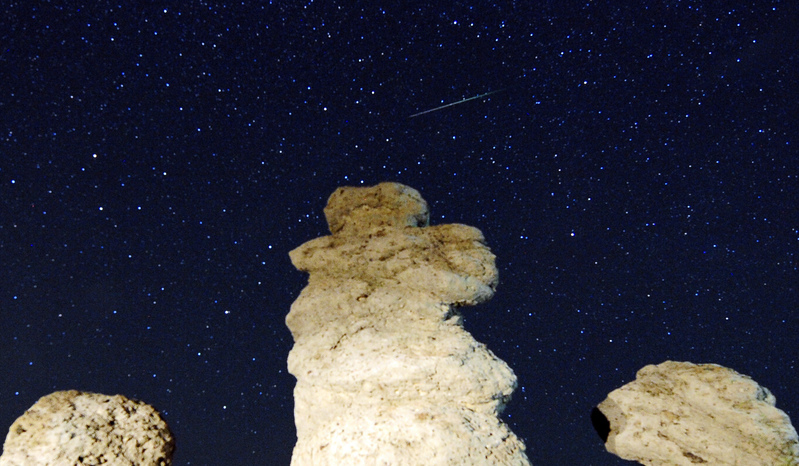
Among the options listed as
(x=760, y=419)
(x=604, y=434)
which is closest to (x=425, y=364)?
(x=604, y=434)

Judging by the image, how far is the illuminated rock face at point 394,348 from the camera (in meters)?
3.36

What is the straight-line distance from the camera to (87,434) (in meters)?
3.35

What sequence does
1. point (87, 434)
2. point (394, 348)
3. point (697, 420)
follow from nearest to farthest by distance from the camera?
point (87, 434) < point (394, 348) < point (697, 420)

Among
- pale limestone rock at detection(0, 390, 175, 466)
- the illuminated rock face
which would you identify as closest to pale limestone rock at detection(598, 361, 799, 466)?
the illuminated rock face

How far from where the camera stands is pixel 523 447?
3.54m

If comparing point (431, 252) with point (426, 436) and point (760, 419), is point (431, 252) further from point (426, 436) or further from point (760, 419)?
point (760, 419)

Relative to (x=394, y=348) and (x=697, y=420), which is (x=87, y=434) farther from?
(x=697, y=420)

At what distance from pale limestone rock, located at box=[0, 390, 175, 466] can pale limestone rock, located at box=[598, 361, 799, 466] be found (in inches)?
150

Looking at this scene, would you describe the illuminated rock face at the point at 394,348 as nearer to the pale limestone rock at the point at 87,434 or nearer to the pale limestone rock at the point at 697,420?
the pale limestone rock at the point at 87,434

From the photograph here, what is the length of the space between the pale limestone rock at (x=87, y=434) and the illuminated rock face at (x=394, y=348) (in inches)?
38.9

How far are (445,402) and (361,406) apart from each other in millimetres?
592

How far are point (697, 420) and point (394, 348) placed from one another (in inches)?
108

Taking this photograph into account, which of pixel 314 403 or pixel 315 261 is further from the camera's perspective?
pixel 315 261

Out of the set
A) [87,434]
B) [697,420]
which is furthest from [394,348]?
[697,420]
